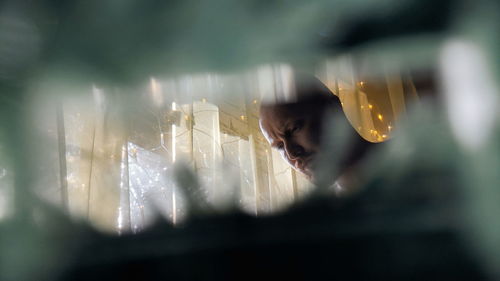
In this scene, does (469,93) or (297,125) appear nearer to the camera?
(469,93)

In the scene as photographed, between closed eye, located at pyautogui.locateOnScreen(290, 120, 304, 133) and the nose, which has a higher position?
closed eye, located at pyautogui.locateOnScreen(290, 120, 304, 133)

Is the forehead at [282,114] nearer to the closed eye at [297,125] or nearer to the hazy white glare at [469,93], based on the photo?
the closed eye at [297,125]

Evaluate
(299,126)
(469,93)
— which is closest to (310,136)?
(299,126)

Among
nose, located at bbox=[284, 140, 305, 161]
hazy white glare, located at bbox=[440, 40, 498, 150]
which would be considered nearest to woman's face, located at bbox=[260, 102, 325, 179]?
nose, located at bbox=[284, 140, 305, 161]

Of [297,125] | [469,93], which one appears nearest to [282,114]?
[297,125]

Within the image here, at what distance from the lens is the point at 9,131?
0.21 meters

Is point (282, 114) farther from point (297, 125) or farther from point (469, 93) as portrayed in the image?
point (469, 93)

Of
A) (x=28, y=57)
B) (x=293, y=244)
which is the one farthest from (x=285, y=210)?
(x=28, y=57)

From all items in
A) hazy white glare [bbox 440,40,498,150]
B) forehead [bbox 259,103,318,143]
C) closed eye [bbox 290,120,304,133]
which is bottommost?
hazy white glare [bbox 440,40,498,150]

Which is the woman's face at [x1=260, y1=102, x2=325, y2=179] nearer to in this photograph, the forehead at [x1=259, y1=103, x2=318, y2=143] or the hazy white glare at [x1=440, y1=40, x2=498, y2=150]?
the forehead at [x1=259, y1=103, x2=318, y2=143]

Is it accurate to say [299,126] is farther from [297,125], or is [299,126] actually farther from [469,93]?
[469,93]

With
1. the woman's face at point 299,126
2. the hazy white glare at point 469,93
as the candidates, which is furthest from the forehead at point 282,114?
the hazy white glare at point 469,93

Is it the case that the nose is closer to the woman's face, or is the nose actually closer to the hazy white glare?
the woman's face

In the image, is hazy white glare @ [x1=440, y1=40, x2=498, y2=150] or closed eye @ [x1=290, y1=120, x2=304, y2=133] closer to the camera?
hazy white glare @ [x1=440, y1=40, x2=498, y2=150]
